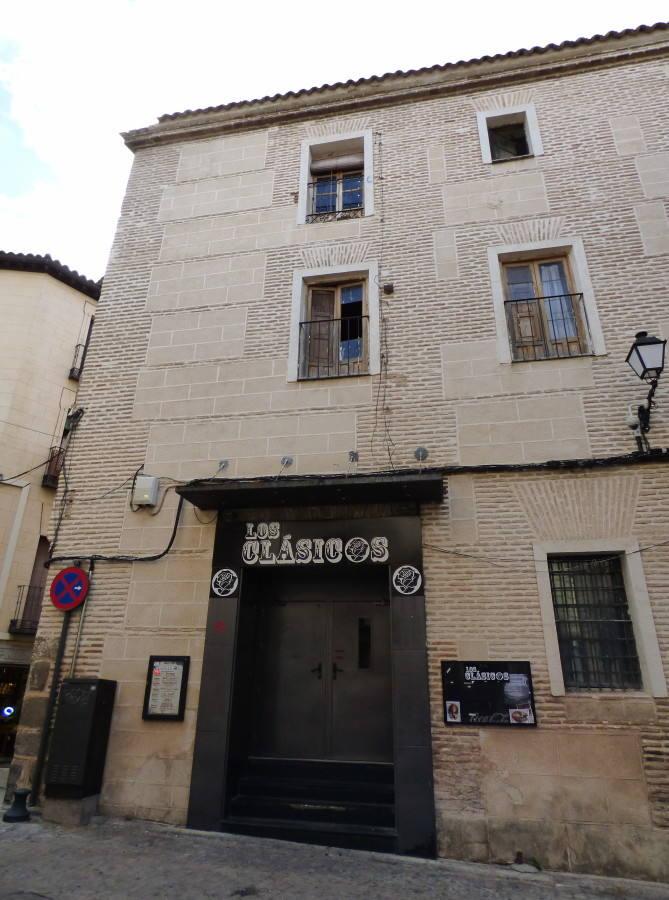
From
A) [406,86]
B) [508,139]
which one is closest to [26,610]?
[406,86]

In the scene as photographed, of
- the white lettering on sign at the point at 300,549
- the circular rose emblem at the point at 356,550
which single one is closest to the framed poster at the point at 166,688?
the white lettering on sign at the point at 300,549

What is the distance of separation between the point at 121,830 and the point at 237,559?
2.83 metres

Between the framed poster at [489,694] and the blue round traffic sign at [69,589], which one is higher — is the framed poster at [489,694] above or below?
below

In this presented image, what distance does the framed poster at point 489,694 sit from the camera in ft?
17.0

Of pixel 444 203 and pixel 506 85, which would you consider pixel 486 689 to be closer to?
pixel 444 203

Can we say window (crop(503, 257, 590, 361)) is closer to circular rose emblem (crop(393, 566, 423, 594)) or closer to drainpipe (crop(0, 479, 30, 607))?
circular rose emblem (crop(393, 566, 423, 594))

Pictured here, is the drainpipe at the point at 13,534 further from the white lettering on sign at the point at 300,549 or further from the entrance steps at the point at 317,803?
the entrance steps at the point at 317,803

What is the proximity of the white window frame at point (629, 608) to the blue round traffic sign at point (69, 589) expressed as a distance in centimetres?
518

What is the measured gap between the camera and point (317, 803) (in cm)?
546

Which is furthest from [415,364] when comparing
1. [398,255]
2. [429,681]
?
[429,681]

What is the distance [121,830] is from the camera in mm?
5324

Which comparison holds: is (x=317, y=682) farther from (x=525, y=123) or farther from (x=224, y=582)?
(x=525, y=123)

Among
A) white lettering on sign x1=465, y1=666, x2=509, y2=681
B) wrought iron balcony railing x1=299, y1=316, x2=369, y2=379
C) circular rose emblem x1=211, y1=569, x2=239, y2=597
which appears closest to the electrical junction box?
circular rose emblem x1=211, y1=569, x2=239, y2=597

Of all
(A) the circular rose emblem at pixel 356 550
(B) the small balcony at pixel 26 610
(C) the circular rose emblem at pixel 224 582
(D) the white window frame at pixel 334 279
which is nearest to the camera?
(A) the circular rose emblem at pixel 356 550
